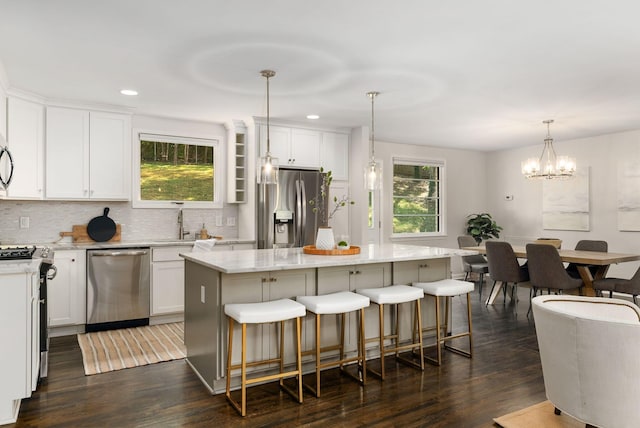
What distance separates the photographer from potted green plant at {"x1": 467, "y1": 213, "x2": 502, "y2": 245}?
25.4ft

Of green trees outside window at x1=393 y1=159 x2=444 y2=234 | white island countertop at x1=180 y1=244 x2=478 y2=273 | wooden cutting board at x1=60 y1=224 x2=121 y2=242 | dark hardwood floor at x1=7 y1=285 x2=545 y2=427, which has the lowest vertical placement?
dark hardwood floor at x1=7 y1=285 x2=545 y2=427

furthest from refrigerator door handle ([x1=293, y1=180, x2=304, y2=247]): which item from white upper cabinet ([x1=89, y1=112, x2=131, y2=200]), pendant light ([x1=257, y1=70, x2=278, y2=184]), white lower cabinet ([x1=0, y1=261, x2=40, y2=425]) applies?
white lower cabinet ([x1=0, y1=261, x2=40, y2=425])

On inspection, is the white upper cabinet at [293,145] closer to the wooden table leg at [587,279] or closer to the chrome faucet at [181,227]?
the chrome faucet at [181,227]

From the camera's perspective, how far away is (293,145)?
18.6 ft

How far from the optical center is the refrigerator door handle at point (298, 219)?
5.47 m

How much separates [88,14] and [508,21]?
2.58 m

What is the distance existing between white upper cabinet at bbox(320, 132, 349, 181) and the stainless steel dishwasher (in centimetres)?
257

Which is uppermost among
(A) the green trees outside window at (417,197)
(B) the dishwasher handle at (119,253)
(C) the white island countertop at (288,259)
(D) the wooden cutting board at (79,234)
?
(A) the green trees outside window at (417,197)

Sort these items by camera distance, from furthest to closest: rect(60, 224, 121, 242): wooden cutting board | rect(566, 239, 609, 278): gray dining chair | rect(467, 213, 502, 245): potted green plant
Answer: rect(467, 213, 502, 245): potted green plant < rect(566, 239, 609, 278): gray dining chair < rect(60, 224, 121, 242): wooden cutting board

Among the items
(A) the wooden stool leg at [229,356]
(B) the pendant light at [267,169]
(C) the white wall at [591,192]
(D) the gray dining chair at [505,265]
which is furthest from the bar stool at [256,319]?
(C) the white wall at [591,192]

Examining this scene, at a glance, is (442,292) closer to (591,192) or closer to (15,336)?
(15,336)

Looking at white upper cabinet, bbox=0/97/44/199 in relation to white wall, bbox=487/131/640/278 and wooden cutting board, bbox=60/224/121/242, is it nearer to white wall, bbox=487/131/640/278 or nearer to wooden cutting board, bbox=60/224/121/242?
wooden cutting board, bbox=60/224/121/242

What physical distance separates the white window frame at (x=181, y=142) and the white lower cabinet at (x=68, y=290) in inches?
42.3

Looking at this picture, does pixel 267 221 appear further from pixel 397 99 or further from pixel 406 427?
pixel 406 427
